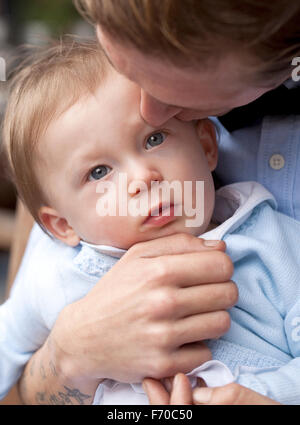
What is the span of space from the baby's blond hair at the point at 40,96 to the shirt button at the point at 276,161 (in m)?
0.33

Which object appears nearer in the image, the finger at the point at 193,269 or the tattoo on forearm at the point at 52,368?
the finger at the point at 193,269

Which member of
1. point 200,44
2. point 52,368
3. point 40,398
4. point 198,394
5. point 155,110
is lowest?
point 40,398

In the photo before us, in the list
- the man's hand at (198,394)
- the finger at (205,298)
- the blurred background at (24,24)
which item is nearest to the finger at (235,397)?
the man's hand at (198,394)

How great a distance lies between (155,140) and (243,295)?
286 millimetres

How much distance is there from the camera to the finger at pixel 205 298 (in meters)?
0.79

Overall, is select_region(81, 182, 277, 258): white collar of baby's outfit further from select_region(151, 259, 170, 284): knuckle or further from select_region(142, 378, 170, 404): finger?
select_region(142, 378, 170, 404): finger

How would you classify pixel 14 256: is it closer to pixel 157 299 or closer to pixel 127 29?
pixel 157 299

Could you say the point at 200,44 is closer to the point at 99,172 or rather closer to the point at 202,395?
the point at 99,172

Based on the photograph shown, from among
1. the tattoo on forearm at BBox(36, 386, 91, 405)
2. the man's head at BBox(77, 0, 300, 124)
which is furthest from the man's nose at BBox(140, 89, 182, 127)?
the tattoo on forearm at BBox(36, 386, 91, 405)

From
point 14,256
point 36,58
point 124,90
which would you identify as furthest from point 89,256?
point 14,256

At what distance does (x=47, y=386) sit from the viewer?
1008 millimetres

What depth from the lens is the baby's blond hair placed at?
0.88 m

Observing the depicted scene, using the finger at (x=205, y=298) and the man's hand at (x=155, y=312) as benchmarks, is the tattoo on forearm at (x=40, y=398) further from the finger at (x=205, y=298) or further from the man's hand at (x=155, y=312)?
the finger at (x=205, y=298)

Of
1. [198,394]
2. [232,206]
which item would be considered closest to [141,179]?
[232,206]
